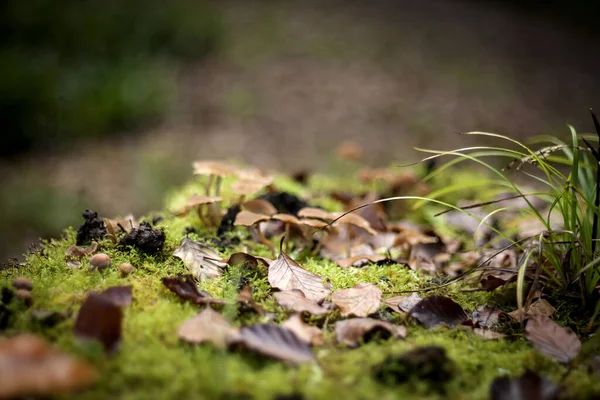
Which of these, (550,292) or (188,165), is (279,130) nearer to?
(188,165)

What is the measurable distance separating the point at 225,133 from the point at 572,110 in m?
5.86

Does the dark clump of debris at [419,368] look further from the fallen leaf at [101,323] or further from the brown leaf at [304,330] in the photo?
the fallen leaf at [101,323]

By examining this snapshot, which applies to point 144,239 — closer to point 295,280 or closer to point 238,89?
point 295,280

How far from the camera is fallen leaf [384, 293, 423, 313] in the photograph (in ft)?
5.32

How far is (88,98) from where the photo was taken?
237 inches

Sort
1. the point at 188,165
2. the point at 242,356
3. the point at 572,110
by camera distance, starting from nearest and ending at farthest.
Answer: the point at 242,356 → the point at 188,165 → the point at 572,110

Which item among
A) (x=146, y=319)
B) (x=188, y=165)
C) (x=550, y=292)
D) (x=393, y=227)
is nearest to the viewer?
(x=146, y=319)

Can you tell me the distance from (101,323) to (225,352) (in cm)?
36

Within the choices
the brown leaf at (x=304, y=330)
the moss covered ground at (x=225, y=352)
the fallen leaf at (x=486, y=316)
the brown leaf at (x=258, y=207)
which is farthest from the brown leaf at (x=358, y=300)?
the brown leaf at (x=258, y=207)

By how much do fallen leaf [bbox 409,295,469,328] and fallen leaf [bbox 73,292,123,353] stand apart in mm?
969

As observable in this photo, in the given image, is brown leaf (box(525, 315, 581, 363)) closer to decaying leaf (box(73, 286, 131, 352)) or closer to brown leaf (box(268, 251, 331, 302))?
brown leaf (box(268, 251, 331, 302))

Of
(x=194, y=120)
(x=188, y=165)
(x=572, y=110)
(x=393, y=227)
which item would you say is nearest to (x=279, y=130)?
(x=194, y=120)

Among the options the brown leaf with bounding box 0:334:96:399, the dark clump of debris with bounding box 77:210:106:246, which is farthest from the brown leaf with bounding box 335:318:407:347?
the dark clump of debris with bounding box 77:210:106:246

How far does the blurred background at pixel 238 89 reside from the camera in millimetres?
5281
